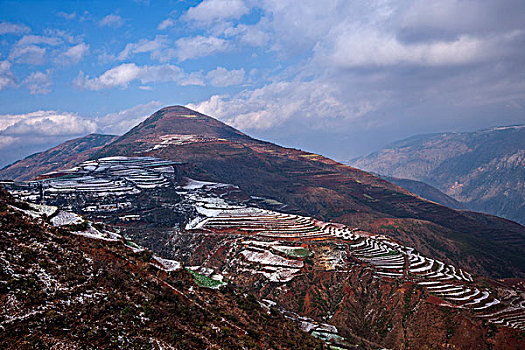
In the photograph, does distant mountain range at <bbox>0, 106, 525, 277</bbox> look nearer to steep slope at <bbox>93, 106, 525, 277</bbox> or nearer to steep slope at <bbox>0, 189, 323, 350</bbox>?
steep slope at <bbox>93, 106, 525, 277</bbox>

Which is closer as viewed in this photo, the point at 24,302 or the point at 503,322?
the point at 24,302

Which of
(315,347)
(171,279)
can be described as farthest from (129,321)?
(315,347)

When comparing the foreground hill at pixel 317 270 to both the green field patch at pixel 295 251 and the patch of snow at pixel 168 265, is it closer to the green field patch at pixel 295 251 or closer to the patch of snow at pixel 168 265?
the green field patch at pixel 295 251

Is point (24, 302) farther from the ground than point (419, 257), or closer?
farther from the ground

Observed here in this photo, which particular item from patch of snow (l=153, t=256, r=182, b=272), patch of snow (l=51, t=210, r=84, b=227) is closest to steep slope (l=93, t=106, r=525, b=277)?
patch of snow (l=153, t=256, r=182, b=272)

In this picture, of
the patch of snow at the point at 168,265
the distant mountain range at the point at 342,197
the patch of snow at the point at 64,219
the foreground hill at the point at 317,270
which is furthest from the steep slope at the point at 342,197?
the patch of snow at the point at 64,219

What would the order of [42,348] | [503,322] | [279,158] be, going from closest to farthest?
[42,348] < [503,322] < [279,158]

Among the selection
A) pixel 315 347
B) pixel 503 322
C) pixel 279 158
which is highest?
pixel 279 158

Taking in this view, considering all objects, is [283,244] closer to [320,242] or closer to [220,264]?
[320,242]
